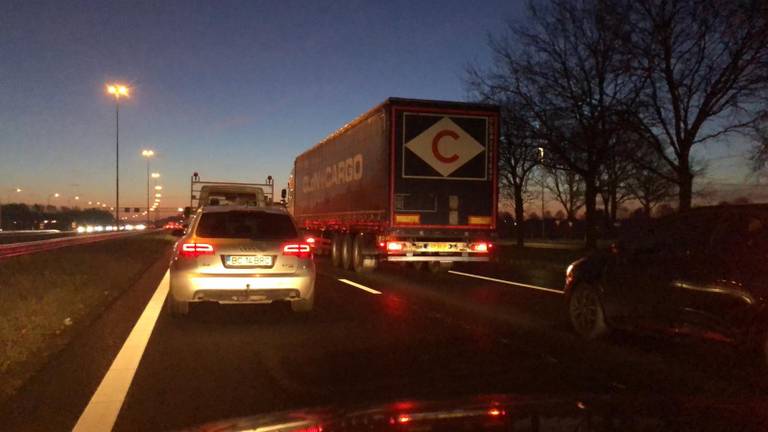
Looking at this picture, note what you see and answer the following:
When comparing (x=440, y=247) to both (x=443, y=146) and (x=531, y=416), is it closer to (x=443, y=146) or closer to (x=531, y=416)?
(x=443, y=146)

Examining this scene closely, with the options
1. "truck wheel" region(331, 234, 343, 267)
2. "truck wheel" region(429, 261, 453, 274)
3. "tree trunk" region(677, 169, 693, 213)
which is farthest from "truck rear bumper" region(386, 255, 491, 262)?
"tree trunk" region(677, 169, 693, 213)

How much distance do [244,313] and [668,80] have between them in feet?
50.9

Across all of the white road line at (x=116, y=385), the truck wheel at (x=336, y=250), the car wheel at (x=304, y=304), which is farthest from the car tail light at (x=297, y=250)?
the truck wheel at (x=336, y=250)

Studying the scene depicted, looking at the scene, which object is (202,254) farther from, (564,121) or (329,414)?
(564,121)

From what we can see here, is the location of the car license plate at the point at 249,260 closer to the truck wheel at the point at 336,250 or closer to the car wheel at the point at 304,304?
the car wheel at the point at 304,304

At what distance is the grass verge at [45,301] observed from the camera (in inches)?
292

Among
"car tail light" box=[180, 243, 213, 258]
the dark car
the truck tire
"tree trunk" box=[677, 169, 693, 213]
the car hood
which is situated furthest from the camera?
"tree trunk" box=[677, 169, 693, 213]

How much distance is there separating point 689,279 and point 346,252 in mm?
13821

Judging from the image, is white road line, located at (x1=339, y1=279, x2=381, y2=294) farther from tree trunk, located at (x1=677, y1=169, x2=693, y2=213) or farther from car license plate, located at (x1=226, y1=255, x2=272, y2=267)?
tree trunk, located at (x1=677, y1=169, x2=693, y2=213)

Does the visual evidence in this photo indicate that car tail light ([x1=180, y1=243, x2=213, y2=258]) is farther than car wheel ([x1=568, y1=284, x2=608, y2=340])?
Yes

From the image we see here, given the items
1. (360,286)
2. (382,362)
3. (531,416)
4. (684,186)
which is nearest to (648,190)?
(684,186)

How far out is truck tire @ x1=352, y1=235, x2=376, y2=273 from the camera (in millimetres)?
18469

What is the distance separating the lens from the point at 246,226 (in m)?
10.1

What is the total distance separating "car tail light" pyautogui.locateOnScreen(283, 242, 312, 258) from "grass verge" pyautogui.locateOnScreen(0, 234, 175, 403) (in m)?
2.94
